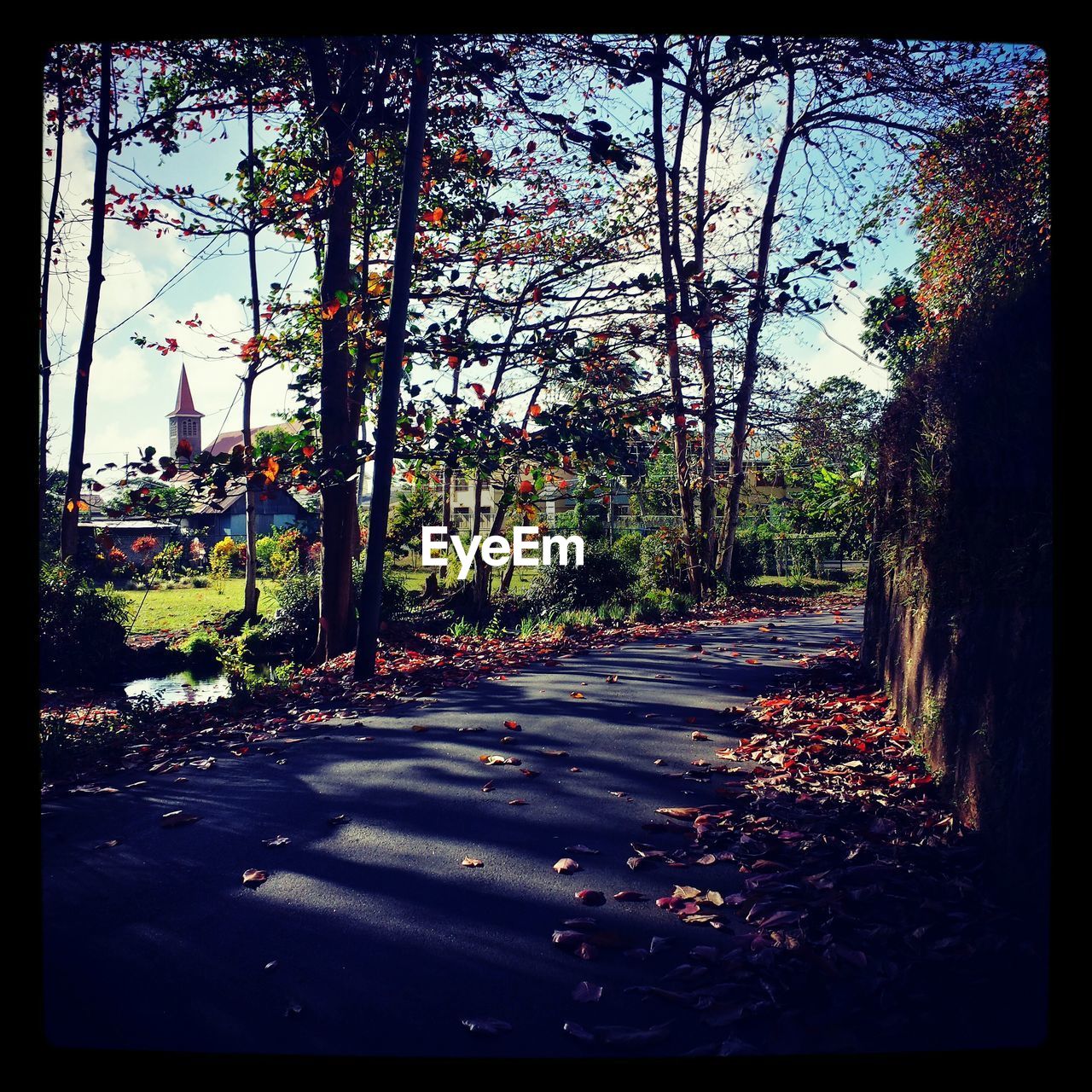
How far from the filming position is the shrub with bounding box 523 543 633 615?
13.2m

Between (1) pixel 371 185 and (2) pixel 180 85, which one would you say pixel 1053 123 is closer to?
(1) pixel 371 185

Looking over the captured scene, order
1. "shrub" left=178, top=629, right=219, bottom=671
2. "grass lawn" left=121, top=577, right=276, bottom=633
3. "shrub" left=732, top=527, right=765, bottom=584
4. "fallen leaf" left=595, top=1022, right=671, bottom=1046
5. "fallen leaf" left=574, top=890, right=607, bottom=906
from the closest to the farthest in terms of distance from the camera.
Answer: "fallen leaf" left=595, top=1022, right=671, bottom=1046 → "fallen leaf" left=574, top=890, right=607, bottom=906 → "shrub" left=178, top=629, right=219, bottom=671 → "grass lawn" left=121, top=577, right=276, bottom=633 → "shrub" left=732, top=527, right=765, bottom=584

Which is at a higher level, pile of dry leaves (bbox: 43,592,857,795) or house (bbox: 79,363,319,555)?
house (bbox: 79,363,319,555)

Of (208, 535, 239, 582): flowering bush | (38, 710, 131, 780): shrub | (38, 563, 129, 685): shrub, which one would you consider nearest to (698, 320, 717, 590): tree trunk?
(38, 710, 131, 780): shrub

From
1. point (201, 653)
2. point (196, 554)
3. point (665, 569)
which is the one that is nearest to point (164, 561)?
point (201, 653)

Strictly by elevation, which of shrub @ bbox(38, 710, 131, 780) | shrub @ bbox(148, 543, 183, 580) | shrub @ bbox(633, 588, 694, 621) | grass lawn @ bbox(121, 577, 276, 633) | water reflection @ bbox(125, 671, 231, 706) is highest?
shrub @ bbox(148, 543, 183, 580)

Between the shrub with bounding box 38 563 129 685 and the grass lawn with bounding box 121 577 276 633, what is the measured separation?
210 centimetres

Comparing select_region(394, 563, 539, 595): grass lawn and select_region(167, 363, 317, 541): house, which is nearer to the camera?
select_region(167, 363, 317, 541): house

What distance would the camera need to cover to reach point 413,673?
24.3ft

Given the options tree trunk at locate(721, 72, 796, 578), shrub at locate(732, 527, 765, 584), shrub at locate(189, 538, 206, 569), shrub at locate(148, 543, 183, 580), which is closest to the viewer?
tree trunk at locate(721, 72, 796, 578)

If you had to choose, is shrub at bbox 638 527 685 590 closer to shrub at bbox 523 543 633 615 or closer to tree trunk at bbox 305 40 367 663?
shrub at bbox 523 543 633 615

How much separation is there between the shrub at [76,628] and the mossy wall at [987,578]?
9878mm

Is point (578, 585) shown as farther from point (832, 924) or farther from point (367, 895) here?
point (832, 924)

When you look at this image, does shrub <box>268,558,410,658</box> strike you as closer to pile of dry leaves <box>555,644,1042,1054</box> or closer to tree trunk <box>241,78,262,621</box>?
tree trunk <box>241,78,262,621</box>
